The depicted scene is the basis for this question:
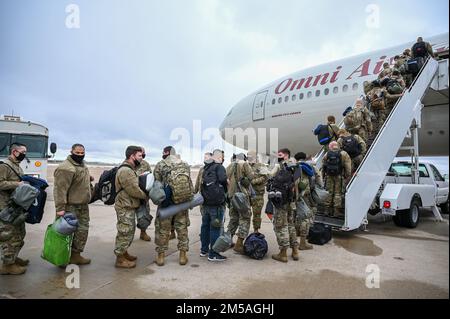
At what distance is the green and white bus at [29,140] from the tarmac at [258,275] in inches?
180

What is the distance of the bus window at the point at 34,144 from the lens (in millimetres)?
8930

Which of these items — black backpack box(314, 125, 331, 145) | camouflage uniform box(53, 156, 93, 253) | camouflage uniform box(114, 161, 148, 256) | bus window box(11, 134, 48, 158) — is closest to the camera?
camouflage uniform box(53, 156, 93, 253)

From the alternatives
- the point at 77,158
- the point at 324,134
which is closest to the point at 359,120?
the point at 324,134

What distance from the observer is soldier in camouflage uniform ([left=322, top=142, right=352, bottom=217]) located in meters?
5.08

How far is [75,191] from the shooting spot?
3.75 m

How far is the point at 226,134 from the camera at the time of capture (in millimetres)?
14398

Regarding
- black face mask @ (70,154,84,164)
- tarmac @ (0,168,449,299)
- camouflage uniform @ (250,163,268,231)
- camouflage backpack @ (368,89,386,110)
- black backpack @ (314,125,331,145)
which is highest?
camouflage backpack @ (368,89,386,110)

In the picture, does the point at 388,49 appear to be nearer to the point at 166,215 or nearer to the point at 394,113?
the point at 394,113

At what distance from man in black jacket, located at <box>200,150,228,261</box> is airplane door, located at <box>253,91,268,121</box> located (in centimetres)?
833

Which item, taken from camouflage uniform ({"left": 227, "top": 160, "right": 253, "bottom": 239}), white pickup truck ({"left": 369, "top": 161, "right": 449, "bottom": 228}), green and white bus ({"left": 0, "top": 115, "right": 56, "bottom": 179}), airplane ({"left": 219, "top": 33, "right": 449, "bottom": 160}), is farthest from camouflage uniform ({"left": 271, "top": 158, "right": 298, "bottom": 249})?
Result: green and white bus ({"left": 0, "top": 115, "right": 56, "bottom": 179})

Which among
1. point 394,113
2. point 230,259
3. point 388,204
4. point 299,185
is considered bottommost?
point 230,259

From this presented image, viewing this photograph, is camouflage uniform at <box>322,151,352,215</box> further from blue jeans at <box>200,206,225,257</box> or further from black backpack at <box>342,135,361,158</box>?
blue jeans at <box>200,206,225,257</box>
